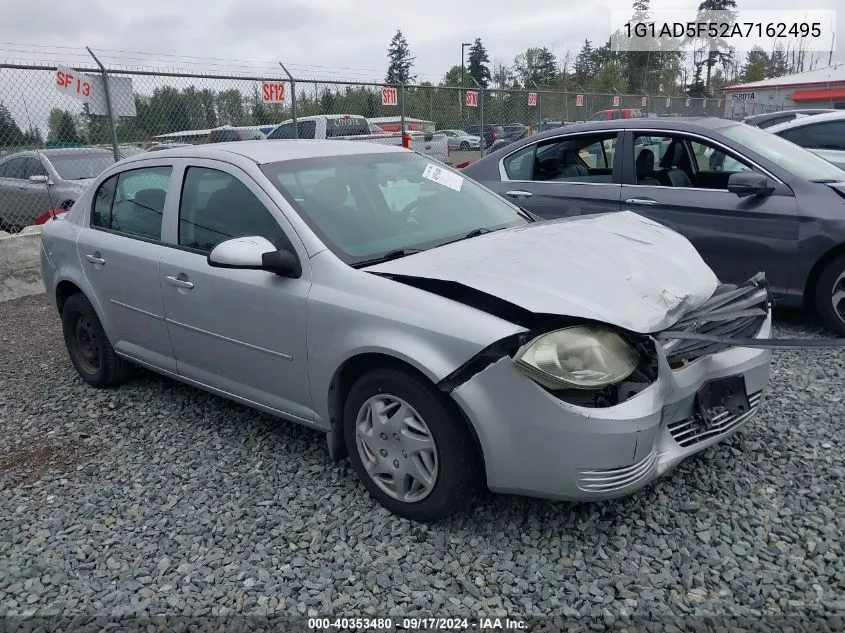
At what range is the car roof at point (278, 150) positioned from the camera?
3.68 metres

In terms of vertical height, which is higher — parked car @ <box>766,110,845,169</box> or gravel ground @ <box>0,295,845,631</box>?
parked car @ <box>766,110,845,169</box>

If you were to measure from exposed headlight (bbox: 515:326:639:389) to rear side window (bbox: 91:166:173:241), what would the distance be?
94.6 inches

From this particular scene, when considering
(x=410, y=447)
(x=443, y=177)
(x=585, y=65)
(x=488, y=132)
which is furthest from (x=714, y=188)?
(x=585, y=65)

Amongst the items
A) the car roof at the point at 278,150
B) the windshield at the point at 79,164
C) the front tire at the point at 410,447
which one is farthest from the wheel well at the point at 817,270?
the windshield at the point at 79,164

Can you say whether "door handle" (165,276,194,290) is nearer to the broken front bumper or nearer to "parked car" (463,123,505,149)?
the broken front bumper

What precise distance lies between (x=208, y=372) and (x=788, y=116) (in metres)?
12.4

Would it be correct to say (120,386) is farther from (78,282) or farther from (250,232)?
(250,232)

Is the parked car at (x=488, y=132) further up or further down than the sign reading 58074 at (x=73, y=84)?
further down

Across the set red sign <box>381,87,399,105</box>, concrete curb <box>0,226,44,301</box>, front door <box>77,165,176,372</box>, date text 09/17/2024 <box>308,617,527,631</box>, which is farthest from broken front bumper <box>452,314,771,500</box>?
red sign <box>381,87,399,105</box>

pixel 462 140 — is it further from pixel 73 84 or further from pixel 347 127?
pixel 73 84

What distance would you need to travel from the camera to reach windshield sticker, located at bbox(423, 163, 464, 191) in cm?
396

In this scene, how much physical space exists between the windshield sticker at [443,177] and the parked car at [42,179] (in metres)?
6.27

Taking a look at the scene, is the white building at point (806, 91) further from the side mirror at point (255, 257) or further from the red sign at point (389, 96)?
the side mirror at point (255, 257)

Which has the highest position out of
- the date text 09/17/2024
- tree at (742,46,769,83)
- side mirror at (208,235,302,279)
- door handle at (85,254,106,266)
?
tree at (742,46,769,83)
